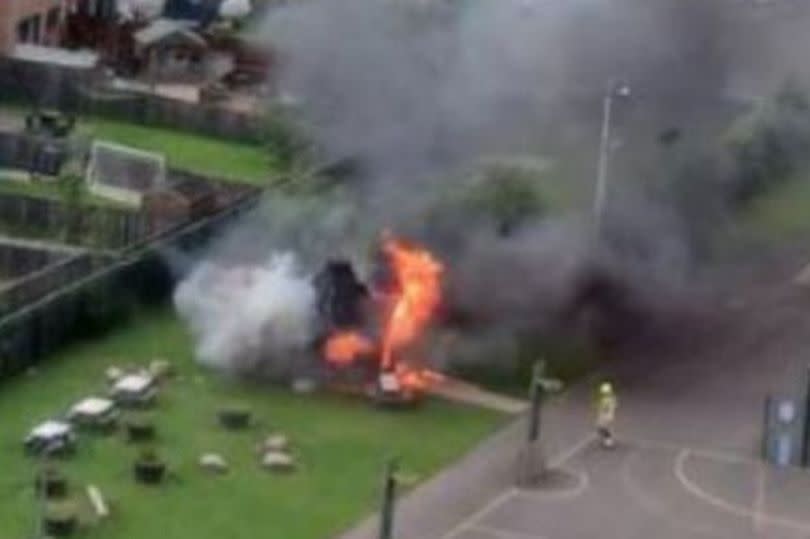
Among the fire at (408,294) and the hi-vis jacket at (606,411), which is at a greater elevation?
the fire at (408,294)

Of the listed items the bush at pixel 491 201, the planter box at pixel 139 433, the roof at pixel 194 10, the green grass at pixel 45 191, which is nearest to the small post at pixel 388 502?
the planter box at pixel 139 433

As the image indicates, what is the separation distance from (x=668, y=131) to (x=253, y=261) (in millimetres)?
11449

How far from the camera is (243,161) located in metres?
80.8

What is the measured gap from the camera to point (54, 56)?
285 ft

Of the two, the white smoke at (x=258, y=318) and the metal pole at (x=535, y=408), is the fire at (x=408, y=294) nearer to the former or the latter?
the white smoke at (x=258, y=318)

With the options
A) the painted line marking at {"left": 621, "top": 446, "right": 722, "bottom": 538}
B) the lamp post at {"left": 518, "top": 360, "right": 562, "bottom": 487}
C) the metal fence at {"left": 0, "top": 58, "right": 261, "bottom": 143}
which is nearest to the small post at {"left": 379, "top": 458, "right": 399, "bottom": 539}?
the lamp post at {"left": 518, "top": 360, "right": 562, "bottom": 487}

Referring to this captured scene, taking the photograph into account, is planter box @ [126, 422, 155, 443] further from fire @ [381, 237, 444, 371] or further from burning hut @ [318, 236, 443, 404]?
fire @ [381, 237, 444, 371]

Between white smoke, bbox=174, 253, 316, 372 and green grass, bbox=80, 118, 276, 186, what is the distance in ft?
52.3

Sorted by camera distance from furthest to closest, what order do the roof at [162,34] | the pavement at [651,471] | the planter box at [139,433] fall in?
the roof at [162,34] < the planter box at [139,433] < the pavement at [651,471]

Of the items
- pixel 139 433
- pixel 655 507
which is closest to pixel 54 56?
pixel 139 433

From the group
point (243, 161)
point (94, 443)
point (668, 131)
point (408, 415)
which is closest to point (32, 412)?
point (94, 443)

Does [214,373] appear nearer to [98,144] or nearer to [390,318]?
[390,318]

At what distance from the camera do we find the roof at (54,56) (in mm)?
85875

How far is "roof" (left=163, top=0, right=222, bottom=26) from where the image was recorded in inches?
3890
